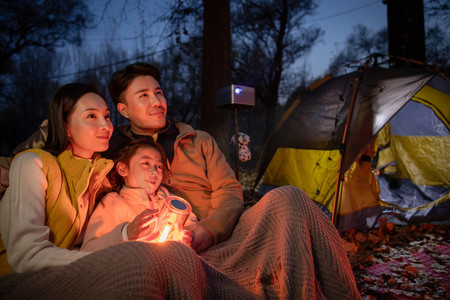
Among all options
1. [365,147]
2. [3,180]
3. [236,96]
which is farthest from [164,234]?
[365,147]

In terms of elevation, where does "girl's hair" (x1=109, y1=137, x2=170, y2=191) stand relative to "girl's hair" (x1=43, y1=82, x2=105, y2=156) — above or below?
below

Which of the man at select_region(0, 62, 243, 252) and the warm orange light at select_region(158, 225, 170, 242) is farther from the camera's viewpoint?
the man at select_region(0, 62, 243, 252)

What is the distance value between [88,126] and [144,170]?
0.41 m

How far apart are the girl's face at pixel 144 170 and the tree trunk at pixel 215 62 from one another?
7.88 feet

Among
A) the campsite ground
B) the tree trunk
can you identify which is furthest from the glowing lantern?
the tree trunk

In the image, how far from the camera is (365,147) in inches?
134

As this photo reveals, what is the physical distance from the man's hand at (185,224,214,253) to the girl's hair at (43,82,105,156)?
0.89 m

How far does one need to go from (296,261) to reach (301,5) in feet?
44.0

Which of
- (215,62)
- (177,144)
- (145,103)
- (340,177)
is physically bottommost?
(340,177)

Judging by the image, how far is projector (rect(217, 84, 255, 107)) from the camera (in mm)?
3592

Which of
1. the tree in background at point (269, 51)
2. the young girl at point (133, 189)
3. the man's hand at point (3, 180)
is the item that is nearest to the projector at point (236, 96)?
the young girl at point (133, 189)

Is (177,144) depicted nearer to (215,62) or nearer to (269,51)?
(215,62)

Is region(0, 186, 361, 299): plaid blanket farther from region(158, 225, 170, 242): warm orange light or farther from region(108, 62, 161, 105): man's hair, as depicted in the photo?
region(108, 62, 161, 105): man's hair

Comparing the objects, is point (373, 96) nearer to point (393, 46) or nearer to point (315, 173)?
point (315, 173)
